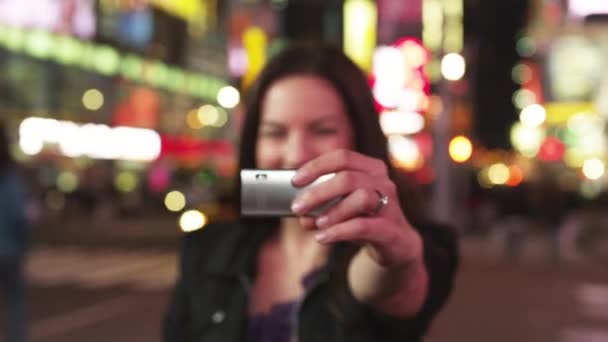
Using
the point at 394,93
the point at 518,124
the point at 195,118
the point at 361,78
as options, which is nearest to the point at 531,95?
the point at 518,124

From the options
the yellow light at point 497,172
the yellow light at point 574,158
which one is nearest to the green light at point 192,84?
the yellow light at point 497,172

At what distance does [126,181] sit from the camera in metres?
41.9

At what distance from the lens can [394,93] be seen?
16672mm

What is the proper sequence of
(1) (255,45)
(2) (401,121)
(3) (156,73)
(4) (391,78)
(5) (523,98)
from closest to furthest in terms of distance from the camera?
(4) (391,78), (1) (255,45), (2) (401,121), (3) (156,73), (5) (523,98)

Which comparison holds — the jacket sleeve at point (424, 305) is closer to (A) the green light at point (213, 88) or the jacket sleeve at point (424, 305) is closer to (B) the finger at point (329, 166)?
(B) the finger at point (329, 166)

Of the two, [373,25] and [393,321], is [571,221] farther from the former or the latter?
[393,321]

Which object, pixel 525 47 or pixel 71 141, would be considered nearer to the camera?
pixel 71 141

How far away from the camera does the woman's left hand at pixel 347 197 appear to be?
57.7 inches

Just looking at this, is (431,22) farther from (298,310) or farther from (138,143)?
(138,143)

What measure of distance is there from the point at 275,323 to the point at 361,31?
62.9 feet

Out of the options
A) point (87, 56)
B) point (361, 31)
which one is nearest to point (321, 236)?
point (361, 31)

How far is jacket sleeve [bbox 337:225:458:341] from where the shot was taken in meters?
1.95

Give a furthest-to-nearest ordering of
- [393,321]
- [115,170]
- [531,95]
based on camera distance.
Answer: [531,95], [115,170], [393,321]

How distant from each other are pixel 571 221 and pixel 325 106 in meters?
20.0
